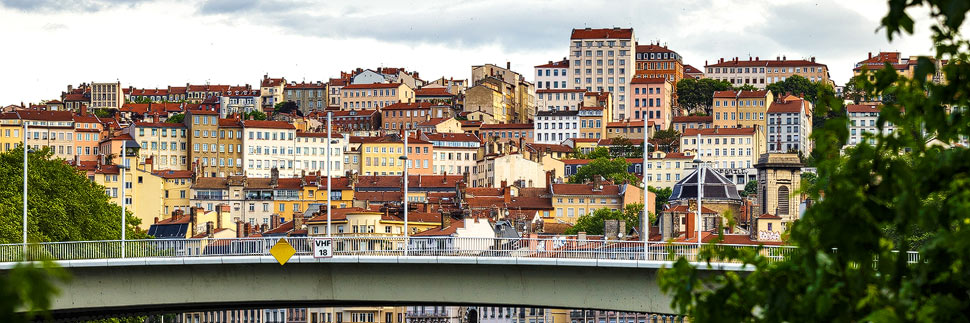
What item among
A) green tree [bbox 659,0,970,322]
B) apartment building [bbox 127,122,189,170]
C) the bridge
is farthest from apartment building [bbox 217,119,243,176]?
green tree [bbox 659,0,970,322]

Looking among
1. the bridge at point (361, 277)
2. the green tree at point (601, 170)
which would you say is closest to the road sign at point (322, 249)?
the bridge at point (361, 277)

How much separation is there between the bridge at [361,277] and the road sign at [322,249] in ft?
0.26

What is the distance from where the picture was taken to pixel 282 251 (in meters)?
49.2

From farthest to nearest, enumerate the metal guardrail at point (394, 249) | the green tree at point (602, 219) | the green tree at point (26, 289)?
1. the green tree at point (602, 219)
2. the metal guardrail at point (394, 249)
3. the green tree at point (26, 289)

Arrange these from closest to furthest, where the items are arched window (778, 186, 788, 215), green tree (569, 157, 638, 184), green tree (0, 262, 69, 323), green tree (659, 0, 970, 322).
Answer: green tree (0, 262, 69, 323)
green tree (659, 0, 970, 322)
arched window (778, 186, 788, 215)
green tree (569, 157, 638, 184)

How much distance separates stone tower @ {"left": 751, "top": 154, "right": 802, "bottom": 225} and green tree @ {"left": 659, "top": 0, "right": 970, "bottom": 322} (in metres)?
121

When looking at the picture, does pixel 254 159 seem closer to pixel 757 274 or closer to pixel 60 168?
pixel 60 168

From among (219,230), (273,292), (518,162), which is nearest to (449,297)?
(273,292)

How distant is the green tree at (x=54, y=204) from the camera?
7481cm

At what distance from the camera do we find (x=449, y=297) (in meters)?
49.3

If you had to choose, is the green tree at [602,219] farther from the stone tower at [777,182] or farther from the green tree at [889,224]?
the green tree at [889,224]

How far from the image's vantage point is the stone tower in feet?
441

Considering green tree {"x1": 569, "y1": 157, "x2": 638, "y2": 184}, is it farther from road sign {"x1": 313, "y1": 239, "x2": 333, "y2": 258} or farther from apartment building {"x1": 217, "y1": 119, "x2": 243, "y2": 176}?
road sign {"x1": 313, "y1": 239, "x2": 333, "y2": 258}

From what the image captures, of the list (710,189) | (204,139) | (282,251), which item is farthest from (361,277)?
(204,139)
